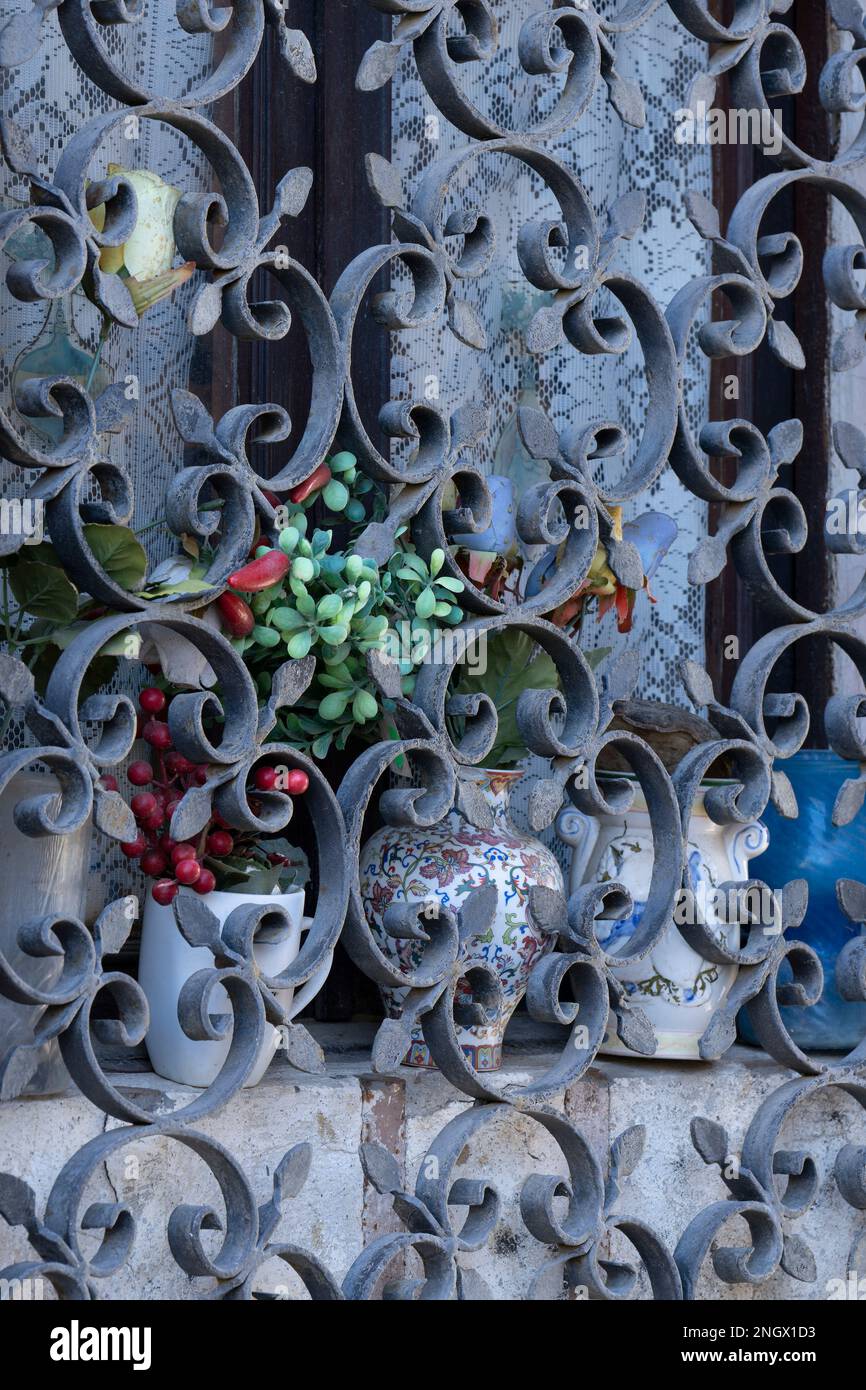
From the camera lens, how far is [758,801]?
166cm

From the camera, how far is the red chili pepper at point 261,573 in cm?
147

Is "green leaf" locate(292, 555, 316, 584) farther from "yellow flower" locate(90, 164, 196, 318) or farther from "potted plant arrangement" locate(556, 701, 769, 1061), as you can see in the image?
"potted plant arrangement" locate(556, 701, 769, 1061)

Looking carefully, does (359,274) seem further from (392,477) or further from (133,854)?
(133,854)

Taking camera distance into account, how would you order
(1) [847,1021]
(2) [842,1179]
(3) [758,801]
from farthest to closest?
(1) [847,1021] → (2) [842,1179] → (3) [758,801]

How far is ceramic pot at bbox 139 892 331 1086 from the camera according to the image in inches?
62.9

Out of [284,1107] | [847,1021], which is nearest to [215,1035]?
[284,1107]

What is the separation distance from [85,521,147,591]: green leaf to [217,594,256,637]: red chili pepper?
13cm

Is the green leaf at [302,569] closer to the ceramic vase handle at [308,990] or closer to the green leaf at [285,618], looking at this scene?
the green leaf at [285,618]

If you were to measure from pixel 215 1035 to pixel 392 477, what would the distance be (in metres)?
0.50

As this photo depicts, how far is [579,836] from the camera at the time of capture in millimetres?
1871
